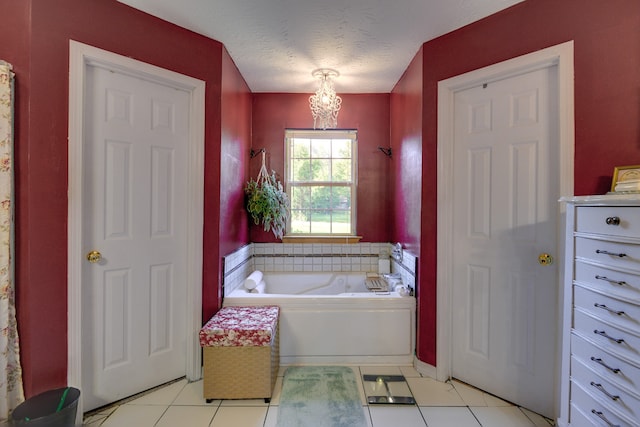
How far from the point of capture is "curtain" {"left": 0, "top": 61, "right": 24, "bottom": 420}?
150 cm

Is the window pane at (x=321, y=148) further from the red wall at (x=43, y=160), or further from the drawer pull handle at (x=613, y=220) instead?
the drawer pull handle at (x=613, y=220)

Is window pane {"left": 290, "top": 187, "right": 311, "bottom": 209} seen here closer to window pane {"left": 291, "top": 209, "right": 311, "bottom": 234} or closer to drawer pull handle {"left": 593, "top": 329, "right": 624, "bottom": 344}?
window pane {"left": 291, "top": 209, "right": 311, "bottom": 234}

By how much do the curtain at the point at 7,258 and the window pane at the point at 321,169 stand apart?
94.8 inches

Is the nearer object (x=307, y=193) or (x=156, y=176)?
(x=156, y=176)

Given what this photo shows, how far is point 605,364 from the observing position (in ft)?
4.08

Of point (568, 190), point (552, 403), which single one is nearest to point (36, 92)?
point (568, 190)

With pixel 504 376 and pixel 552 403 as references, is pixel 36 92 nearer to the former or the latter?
pixel 504 376

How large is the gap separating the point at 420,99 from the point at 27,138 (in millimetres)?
2394

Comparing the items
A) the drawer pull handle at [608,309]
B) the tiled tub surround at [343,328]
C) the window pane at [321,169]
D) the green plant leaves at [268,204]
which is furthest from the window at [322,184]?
the drawer pull handle at [608,309]

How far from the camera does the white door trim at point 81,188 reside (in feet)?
5.59

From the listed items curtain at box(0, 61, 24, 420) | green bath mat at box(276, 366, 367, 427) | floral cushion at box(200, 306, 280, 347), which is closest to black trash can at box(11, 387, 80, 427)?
curtain at box(0, 61, 24, 420)

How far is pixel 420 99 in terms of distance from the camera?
2.35 m

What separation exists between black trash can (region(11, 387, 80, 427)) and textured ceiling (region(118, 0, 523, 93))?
2180 mm

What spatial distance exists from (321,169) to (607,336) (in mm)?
2668
